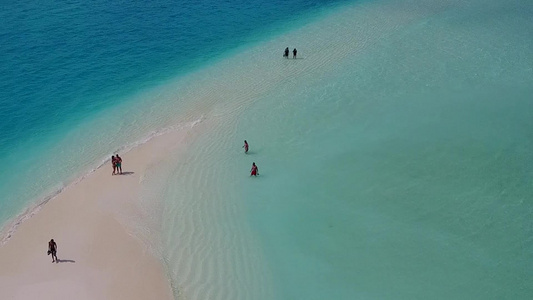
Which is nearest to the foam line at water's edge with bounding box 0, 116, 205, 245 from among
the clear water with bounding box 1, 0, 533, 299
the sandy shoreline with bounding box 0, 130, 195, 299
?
the sandy shoreline with bounding box 0, 130, 195, 299

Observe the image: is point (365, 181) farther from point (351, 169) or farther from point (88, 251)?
point (88, 251)

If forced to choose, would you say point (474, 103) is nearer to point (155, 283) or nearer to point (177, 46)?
point (155, 283)

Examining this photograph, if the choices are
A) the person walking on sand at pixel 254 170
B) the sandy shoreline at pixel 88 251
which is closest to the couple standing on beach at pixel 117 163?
the sandy shoreline at pixel 88 251

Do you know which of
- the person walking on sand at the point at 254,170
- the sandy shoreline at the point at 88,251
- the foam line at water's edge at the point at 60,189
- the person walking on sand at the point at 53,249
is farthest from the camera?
the person walking on sand at the point at 254,170

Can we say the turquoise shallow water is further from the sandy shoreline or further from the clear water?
the sandy shoreline

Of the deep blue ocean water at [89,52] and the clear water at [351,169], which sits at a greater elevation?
the deep blue ocean water at [89,52]

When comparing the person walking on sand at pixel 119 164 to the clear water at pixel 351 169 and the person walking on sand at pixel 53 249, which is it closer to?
the clear water at pixel 351 169

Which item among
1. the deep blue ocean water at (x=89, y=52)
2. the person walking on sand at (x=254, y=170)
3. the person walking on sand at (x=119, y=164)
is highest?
the deep blue ocean water at (x=89, y=52)

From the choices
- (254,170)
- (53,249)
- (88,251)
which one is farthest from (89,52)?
(53,249)
